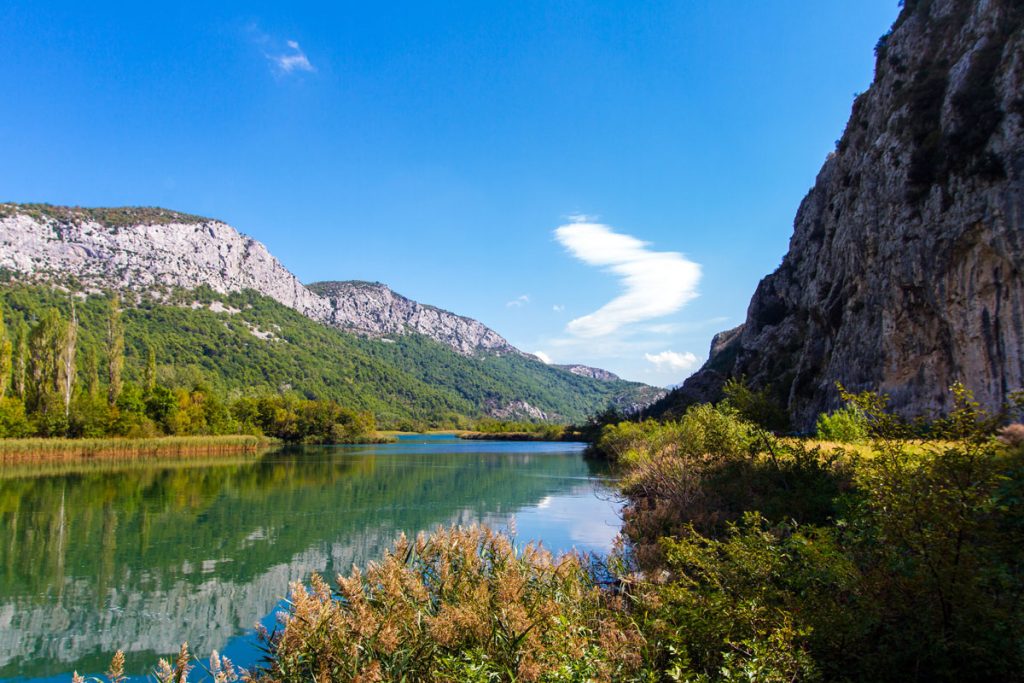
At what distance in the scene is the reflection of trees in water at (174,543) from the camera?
1154cm

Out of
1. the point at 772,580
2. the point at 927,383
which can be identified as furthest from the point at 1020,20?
the point at 772,580

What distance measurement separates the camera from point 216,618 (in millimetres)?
12227

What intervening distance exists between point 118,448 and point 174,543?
45.4 m

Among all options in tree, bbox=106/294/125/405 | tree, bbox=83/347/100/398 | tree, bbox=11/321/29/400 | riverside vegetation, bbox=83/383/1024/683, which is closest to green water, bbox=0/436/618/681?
riverside vegetation, bbox=83/383/1024/683

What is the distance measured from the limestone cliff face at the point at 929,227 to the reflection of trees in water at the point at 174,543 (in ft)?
70.7

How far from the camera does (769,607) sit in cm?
621

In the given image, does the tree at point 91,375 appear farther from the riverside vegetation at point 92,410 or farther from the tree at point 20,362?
the tree at point 20,362

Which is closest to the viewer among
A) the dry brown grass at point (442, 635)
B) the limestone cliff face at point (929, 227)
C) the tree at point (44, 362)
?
the dry brown grass at point (442, 635)

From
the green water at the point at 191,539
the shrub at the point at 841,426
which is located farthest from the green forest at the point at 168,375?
the shrub at the point at 841,426

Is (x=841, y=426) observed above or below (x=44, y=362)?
below

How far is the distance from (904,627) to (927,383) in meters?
32.9

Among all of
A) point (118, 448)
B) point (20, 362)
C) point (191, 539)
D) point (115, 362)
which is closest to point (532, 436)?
point (115, 362)

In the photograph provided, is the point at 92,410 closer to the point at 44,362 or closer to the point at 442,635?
the point at 44,362

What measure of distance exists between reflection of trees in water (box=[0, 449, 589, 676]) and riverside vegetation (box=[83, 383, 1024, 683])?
22.1ft
